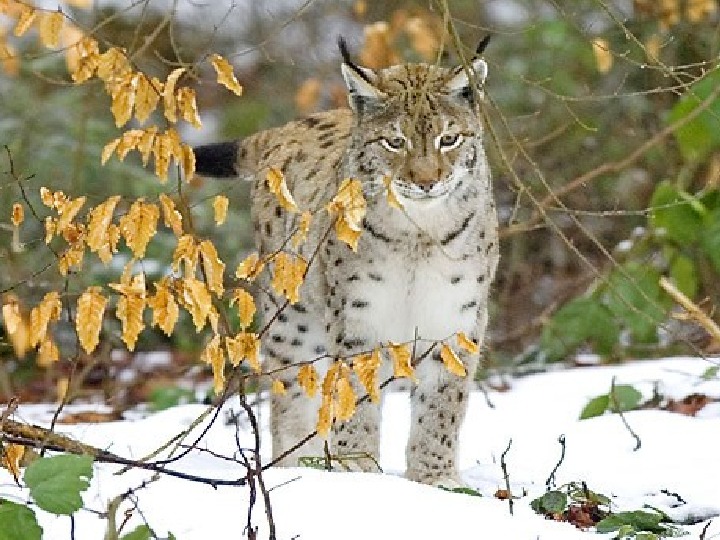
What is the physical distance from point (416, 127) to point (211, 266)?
58.2 inches

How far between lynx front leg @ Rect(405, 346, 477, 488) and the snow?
137 millimetres

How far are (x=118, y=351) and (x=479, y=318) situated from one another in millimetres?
4959

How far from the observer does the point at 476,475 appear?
5.75 meters

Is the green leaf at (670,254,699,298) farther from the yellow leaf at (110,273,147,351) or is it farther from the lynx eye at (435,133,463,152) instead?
the yellow leaf at (110,273,147,351)

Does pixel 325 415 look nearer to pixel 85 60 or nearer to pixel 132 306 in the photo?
pixel 132 306

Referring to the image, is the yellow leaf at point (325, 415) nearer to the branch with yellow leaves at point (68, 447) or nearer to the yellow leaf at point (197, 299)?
the branch with yellow leaves at point (68, 447)

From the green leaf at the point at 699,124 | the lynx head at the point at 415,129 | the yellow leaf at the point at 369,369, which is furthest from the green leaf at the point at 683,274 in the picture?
the yellow leaf at the point at 369,369

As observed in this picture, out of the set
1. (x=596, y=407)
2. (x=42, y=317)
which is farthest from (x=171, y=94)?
(x=596, y=407)

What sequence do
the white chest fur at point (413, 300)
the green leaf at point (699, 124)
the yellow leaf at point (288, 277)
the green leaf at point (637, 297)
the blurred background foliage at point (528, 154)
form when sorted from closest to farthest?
the yellow leaf at point (288, 277) → the white chest fur at point (413, 300) → the green leaf at point (699, 124) → the green leaf at point (637, 297) → the blurred background foliage at point (528, 154)

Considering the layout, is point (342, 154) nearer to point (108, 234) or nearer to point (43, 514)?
point (108, 234)

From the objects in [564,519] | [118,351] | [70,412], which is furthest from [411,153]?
[118,351]

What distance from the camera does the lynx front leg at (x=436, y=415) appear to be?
5.72 m

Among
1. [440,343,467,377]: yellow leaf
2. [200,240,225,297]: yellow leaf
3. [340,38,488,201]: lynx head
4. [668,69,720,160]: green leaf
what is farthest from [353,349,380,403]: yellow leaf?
[668,69,720,160]: green leaf

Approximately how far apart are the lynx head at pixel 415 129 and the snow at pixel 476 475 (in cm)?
108
